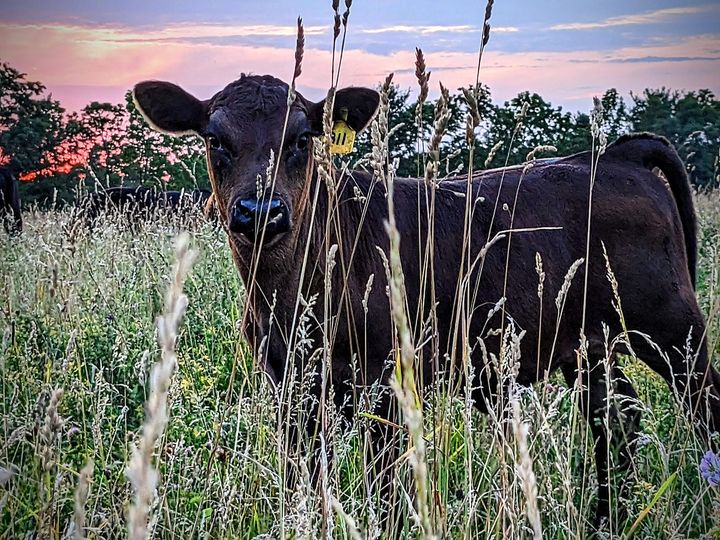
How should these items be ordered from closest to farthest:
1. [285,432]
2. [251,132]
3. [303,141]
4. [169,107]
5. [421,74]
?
1. [421,74]
2. [285,432]
3. [251,132]
4. [303,141]
5. [169,107]

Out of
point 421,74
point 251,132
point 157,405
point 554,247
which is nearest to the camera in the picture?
point 157,405

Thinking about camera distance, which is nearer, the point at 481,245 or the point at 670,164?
the point at 481,245

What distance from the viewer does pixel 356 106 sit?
14.1 feet

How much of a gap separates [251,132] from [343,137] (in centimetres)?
68

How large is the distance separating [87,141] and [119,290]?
88.8ft

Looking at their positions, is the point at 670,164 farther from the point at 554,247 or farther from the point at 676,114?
the point at 676,114

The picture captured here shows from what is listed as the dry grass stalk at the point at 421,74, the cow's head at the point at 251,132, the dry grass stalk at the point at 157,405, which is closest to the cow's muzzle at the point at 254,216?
the cow's head at the point at 251,132

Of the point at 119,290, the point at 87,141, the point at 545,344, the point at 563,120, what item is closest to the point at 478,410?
the point at 545,344

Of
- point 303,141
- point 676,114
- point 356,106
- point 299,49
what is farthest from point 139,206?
point 676,114

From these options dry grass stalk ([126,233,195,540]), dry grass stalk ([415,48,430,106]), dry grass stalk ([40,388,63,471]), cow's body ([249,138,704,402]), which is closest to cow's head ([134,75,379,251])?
cow's body ([249,138,704,402])

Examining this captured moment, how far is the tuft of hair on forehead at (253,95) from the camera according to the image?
3906 millimetres

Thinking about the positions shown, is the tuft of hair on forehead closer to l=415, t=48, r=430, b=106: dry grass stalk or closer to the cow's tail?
l=415, t=48, r=430, b=106: dry grass stalk

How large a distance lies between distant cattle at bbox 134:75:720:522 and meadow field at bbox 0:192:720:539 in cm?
29

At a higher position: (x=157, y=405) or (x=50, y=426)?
(x=157, y=405)
